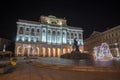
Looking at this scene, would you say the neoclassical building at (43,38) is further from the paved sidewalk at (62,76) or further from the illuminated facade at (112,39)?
the paved sidewalk at (62,76)

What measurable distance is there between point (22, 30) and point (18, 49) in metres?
10.1

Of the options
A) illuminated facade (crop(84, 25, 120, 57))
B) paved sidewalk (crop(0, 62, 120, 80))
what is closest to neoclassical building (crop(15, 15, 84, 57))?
illuminated facade (crop(84, 25, 120, 57))

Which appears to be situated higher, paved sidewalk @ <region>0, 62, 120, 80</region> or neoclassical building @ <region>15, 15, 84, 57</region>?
neoclassical building @ <region>15, 15, 84, 57</region>

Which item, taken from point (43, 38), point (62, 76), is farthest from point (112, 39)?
point (62, 76)

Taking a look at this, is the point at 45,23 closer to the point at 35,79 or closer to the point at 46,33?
the point at 46,33

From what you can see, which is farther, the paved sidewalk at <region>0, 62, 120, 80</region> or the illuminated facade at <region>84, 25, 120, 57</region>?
the illuminated facade at <region>84, 25, 120, 57</region>

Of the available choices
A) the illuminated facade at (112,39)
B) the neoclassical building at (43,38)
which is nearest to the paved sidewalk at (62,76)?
the illuminated facade at (112,39)

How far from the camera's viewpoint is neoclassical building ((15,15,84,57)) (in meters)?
50.5

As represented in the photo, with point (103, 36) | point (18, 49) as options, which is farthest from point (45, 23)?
point (103, 36)

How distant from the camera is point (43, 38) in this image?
5491 centimetres

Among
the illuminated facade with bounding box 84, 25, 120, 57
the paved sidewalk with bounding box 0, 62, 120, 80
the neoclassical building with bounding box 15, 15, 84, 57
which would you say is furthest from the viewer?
the neoclassical building with bounding box 15, 15, 84, 57

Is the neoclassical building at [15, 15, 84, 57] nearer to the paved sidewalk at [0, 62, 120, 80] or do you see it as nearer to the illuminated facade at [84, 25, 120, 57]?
the illuminated facade at [84, 25, 120, 57]

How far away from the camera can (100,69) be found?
9.12 m

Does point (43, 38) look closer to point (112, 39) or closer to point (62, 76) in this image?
point (112, 39)
